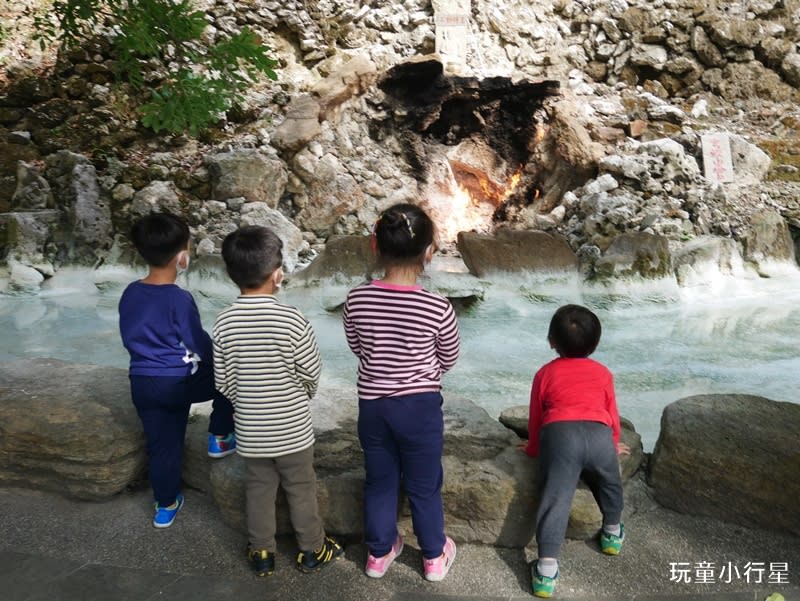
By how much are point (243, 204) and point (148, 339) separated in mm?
6105

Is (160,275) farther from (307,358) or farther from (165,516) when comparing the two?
(165,516)

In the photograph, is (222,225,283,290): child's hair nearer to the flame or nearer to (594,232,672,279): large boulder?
(594,232,672,279): large boulder

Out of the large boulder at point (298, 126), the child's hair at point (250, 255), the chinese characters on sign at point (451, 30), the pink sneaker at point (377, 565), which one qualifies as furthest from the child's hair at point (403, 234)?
the chinese characters on sign at point (451, 30)

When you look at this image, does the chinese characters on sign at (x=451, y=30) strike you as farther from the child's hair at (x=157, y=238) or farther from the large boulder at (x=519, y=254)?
the child's hair at (x=157, y=238)

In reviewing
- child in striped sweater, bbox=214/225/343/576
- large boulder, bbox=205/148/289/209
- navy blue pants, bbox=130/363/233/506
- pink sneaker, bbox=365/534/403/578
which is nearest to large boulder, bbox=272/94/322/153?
large boulder, bbox=205/148/289/209

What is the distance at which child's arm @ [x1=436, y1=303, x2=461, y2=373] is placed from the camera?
178 cm

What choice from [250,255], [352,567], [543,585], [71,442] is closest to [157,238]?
[250,255]

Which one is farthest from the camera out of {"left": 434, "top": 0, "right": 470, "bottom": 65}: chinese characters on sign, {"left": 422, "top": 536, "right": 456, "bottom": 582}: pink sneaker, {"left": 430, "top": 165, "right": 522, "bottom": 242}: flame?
{"left": 430, "top": 165, "right": 522, "bottom": 242}: flame

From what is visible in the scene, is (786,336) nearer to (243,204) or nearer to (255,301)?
(255,301)

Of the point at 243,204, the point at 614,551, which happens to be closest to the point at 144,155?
the point at 243,204

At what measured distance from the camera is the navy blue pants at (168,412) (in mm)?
2072

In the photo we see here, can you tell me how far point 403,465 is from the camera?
1.83m

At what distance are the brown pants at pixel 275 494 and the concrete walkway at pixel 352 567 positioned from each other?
119mm

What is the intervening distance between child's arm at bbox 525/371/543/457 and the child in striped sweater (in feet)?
2.58
